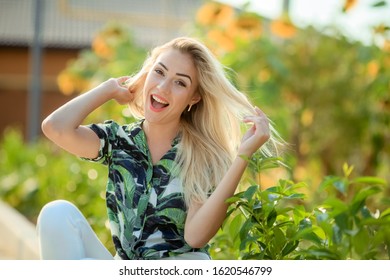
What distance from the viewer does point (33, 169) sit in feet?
24.9

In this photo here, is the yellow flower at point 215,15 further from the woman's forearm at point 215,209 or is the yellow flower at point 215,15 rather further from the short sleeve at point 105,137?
the woman's forearm at point 215,209

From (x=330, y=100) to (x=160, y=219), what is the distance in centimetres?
419

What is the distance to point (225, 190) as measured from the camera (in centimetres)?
230

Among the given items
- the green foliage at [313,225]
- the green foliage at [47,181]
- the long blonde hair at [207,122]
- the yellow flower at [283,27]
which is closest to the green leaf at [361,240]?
the green foliage at [313,225]

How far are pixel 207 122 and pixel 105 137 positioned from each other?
0.94 ft

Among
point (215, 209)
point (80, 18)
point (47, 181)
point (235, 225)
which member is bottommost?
point (80, 18)

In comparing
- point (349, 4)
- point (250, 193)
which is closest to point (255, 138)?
point (250, 193)

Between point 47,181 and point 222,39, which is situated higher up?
point 222,39

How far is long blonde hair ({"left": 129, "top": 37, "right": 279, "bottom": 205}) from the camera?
2.50m

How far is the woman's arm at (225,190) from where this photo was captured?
2303 mm

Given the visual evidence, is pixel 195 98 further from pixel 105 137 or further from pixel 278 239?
pixel 278 239

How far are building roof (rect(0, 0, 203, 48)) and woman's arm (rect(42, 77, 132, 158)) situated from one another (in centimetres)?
920

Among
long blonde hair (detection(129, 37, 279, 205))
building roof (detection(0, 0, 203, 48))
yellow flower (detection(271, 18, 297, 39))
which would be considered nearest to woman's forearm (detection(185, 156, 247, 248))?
long blonde hair (detection(129, 37, 279, 205))
